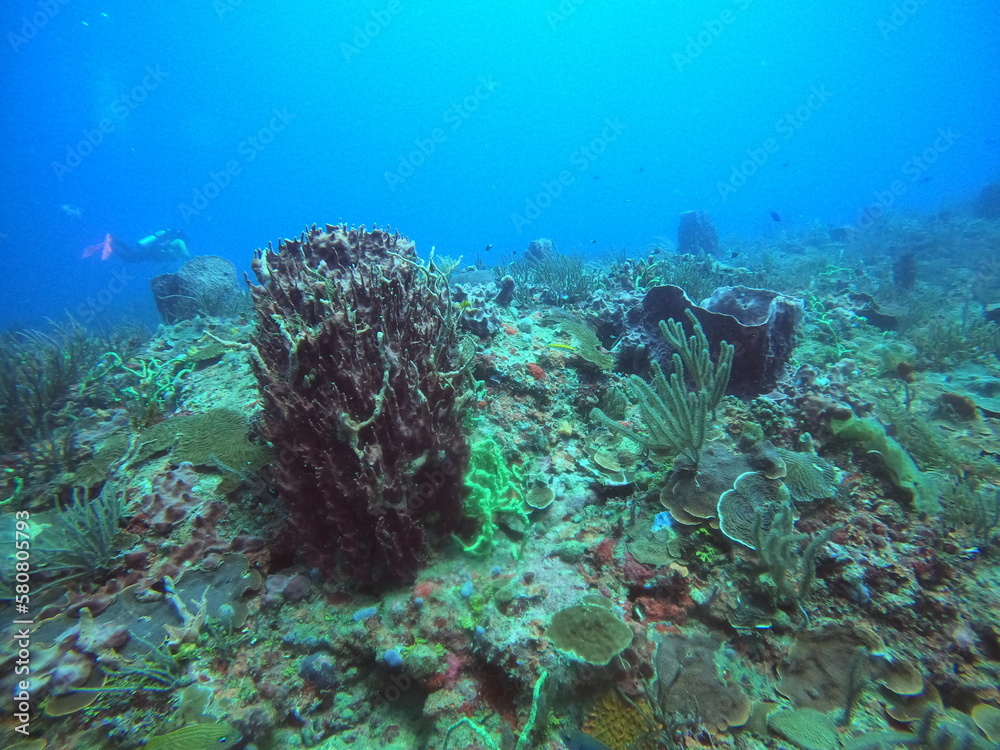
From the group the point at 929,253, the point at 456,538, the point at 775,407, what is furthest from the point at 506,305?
the point at 929,253

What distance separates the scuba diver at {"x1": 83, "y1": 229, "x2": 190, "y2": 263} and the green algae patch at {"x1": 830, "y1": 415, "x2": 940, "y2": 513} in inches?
1343

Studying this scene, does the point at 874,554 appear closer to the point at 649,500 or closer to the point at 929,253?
the point at 649,500

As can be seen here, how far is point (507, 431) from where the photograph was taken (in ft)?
15.5

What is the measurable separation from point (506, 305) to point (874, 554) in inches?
256

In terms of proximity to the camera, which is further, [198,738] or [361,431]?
[361,431]

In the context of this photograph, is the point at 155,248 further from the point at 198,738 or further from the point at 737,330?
the point at 737,330

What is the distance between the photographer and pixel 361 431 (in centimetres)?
302

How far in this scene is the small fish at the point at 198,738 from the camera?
2.38m

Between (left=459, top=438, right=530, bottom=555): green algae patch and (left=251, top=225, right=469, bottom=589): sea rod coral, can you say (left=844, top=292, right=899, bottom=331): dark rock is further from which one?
(left=251, top=225, right=469, bottom=589): sea rod coral

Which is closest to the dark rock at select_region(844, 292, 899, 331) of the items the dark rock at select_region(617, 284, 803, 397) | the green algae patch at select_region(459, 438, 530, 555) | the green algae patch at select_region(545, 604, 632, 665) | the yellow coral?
the dark rock at select_region(617, 284, 803, 397)

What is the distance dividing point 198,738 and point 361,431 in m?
2.04

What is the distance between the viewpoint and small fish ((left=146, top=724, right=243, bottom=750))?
2.38 metres

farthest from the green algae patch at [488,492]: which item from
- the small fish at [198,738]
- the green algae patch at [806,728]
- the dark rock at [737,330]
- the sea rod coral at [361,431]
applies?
the dark rock at [737,330]

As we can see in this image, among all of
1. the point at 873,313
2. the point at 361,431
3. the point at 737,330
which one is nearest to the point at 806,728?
the point at 361,431
